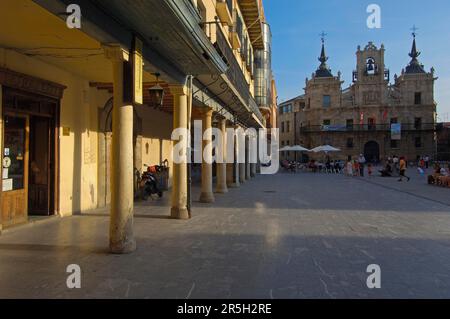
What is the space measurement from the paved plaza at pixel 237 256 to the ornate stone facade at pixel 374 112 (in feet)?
178

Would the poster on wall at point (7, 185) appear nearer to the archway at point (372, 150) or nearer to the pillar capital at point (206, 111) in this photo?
the pillar capital at point (206, 111)

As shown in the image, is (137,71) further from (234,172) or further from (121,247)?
(234,172)

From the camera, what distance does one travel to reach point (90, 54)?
756 cm

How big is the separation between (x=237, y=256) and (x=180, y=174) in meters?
Result: 3.84

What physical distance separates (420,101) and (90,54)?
212 feet

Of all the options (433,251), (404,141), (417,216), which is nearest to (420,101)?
(404,141)

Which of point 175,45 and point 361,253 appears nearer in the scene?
point 361,253

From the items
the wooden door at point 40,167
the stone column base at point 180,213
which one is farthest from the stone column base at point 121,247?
the wooden door at point 40,167

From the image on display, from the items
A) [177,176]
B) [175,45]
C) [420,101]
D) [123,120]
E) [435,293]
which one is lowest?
[435,293]

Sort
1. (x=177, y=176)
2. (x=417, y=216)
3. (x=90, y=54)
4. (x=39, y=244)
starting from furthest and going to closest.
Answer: (x=417, y=216) < (x=177, y=176) < (x=90, y=54) < (x=39, y=244)

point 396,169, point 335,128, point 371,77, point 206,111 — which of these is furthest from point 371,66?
point 206,111

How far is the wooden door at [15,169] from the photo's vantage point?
774 cm

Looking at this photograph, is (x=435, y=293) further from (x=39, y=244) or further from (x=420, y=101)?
(x=420, y=101)

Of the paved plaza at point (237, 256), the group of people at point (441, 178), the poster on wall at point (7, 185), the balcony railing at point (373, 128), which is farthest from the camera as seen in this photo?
the balcony railing at point (373, 128)
